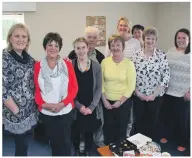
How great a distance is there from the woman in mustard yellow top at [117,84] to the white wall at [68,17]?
2075 mm

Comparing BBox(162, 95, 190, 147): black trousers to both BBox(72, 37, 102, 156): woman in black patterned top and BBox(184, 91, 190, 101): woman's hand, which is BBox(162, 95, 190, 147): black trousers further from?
BBox(72, 37, 102, 156): woman in black patterned top

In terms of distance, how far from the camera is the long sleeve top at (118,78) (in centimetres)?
204

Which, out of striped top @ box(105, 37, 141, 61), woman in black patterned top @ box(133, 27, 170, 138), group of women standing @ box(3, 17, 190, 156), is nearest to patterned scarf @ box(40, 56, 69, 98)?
group of women standing @ box(3, 17, 190, 156)

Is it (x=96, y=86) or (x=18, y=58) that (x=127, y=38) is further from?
(x=18, y=58)

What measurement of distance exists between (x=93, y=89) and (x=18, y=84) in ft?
2.14

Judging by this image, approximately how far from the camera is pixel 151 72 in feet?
6.86

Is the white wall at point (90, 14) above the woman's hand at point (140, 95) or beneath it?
above

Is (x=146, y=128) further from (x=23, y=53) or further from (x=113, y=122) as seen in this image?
(x=23, y=53)

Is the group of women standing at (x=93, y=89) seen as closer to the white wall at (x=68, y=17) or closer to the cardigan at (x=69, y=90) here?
the cardigan at (x=69, y=90)

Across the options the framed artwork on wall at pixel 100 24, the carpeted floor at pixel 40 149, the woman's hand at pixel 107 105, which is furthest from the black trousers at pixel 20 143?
the framed artwork on wall at pixel 100 24

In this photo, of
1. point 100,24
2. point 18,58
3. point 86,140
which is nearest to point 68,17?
point 100,24

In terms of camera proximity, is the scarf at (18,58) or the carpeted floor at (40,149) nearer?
the scarf at (18,58)

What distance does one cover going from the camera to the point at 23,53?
65.5 inches

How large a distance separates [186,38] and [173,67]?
288mm
